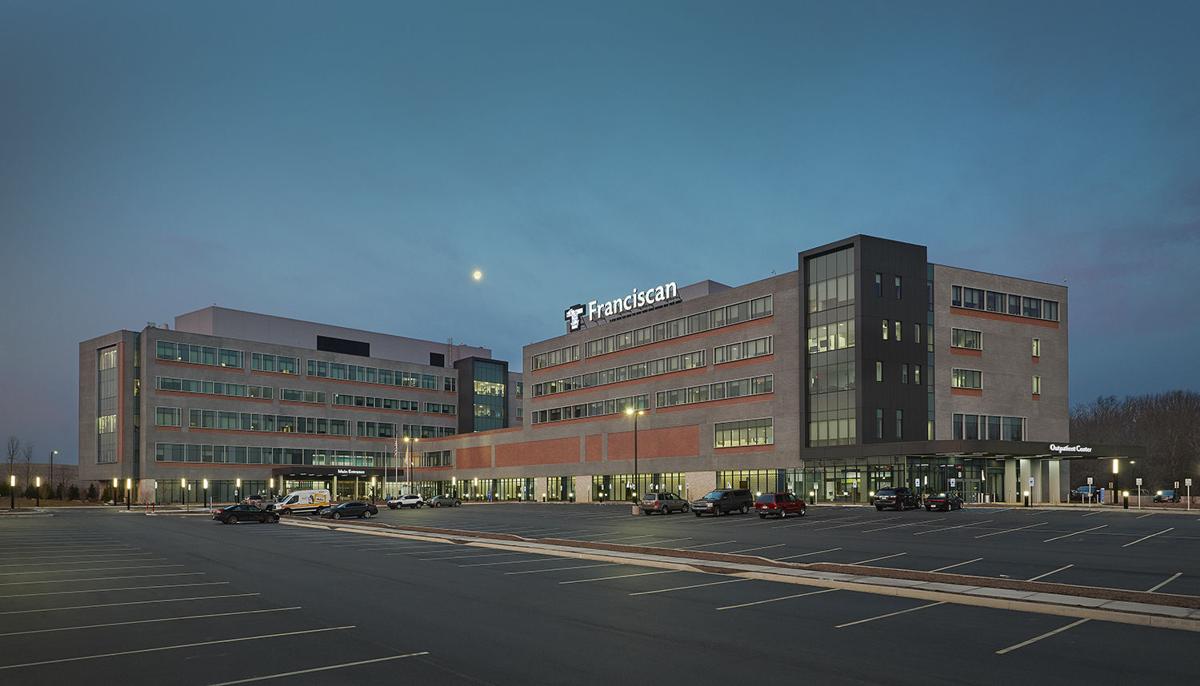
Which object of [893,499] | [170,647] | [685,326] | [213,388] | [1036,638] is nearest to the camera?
[170,647]

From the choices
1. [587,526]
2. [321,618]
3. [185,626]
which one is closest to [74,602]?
[185,626]

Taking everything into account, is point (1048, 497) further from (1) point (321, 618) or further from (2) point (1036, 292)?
(1) point (321, 618)

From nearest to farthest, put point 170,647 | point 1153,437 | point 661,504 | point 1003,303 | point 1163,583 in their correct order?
point 170,647, point 1163,583, point 661,504, point 1003,303, point 1153,437

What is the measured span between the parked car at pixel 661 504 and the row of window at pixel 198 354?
260 ft

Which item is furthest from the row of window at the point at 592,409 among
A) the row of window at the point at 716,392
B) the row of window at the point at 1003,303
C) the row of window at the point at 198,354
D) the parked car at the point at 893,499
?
the parked car at the point at 893,499

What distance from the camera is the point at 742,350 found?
92.8 meters

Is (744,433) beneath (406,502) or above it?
above

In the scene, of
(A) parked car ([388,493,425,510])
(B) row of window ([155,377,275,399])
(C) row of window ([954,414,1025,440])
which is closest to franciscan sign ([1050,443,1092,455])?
(C) row of window ([954,414,1025,440])

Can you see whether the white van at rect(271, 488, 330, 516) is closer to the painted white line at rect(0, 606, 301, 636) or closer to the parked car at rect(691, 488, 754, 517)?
the parked car at rect(691, 488, 754, 517)

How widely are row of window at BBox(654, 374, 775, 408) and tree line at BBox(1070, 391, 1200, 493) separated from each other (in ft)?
219

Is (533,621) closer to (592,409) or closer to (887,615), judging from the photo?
(887,615)

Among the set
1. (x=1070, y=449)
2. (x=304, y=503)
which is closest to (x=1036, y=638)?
(x=304, y=503)

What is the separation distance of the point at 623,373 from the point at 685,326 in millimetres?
12777

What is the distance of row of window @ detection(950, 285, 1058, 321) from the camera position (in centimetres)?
8756
